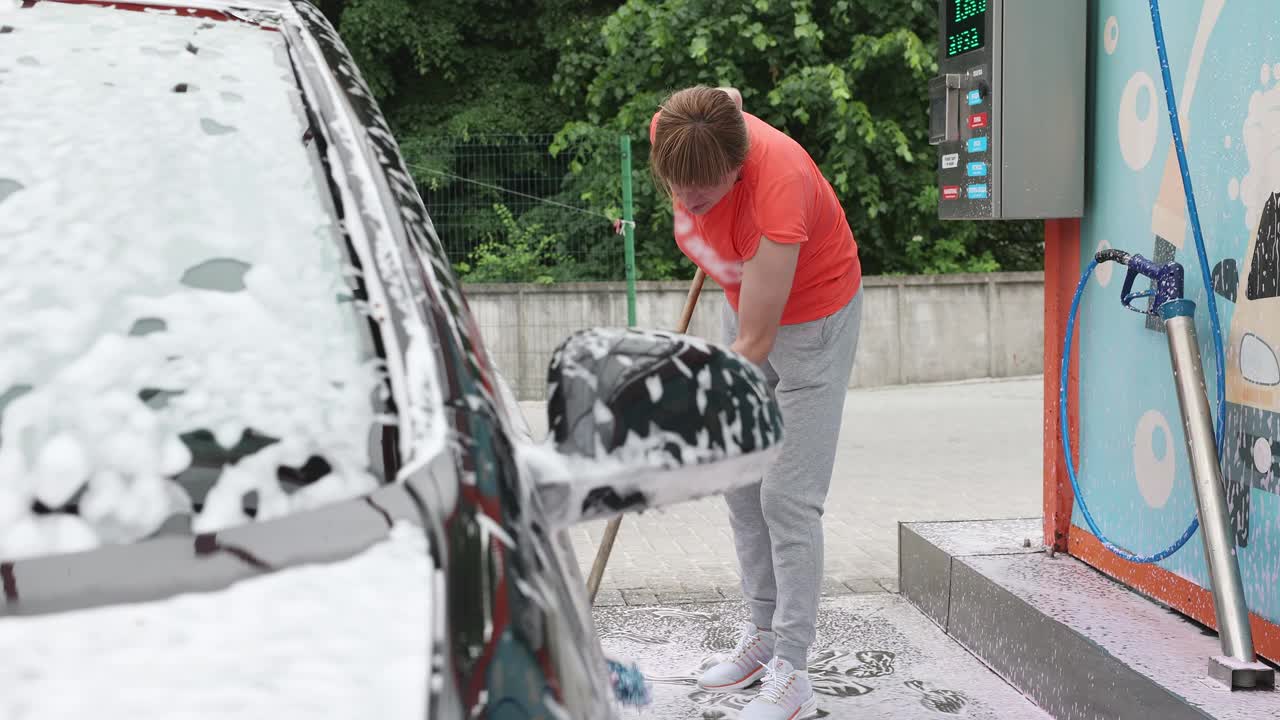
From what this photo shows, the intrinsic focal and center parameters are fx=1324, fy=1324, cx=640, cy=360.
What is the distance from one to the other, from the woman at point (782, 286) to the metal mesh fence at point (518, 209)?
26.2 feet

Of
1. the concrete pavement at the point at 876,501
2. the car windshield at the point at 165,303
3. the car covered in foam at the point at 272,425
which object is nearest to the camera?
the car covered in foam at the point at 272,425

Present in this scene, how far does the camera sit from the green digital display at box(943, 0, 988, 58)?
13.5 ft

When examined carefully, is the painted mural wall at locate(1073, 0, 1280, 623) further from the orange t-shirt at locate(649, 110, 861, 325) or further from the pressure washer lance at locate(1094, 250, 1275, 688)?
the orange t-shirt at locate(649, 110, 861, 325)

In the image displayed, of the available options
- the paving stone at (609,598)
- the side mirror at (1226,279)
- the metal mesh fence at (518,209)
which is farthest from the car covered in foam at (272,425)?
the metal mesh fence at (518,209)

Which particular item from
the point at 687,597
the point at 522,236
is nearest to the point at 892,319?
the point at 522,236

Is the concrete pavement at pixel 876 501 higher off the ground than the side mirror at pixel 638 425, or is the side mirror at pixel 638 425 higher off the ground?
the side mirror at pixel 638 425

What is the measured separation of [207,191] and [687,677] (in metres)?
2.62

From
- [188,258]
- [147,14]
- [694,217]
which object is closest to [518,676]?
[188,258]

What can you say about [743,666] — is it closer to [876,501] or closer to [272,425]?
[272,425]

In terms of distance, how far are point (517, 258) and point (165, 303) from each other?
404 inches

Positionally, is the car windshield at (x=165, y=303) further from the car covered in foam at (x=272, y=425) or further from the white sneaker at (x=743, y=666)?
the white sneaker at (x=743, y=666)

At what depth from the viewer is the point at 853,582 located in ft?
16.0

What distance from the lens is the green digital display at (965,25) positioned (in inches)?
162

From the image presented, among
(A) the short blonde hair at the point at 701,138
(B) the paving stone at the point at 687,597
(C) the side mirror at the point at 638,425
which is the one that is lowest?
(B) the paving stone at the point at 687,597
